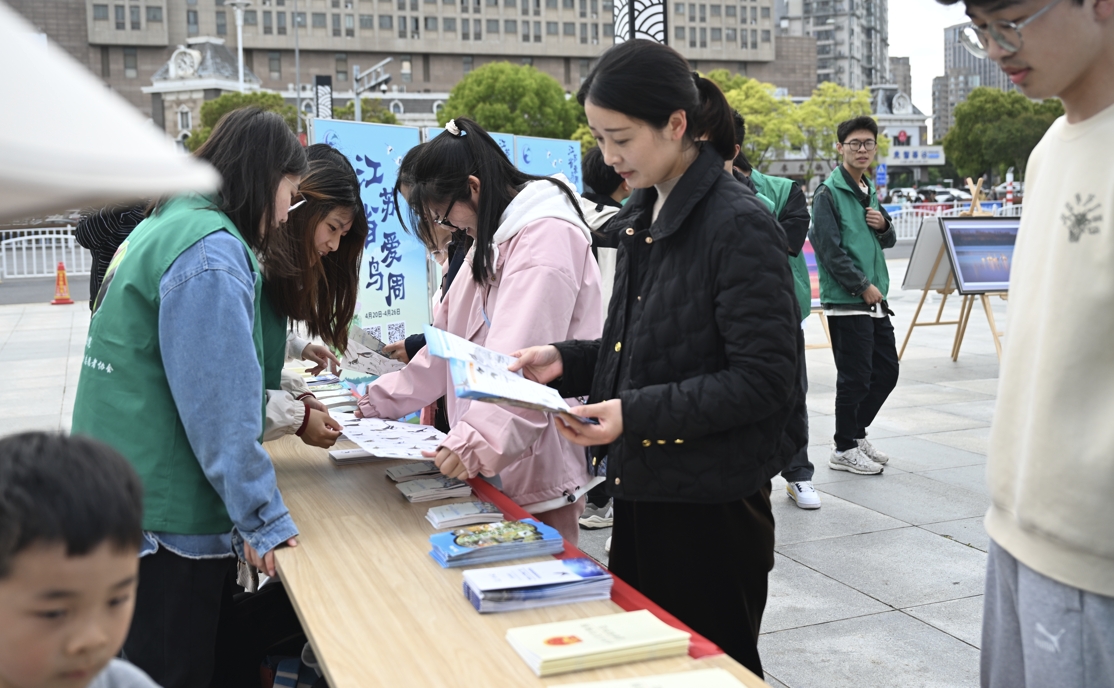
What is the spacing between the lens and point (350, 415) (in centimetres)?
339

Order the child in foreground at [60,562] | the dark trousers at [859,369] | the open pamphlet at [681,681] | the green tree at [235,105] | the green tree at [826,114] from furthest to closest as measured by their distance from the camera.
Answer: the green tree at [826,114] → the green tree at [235,105] → the dark trousers at [859,369] → the open pamphlet at [681,681] → the child in foreground at [60,562]

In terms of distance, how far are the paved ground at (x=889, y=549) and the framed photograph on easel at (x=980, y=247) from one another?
3.09 feet

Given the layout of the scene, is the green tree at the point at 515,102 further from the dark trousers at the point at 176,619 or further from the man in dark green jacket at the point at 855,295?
the dark trousers at the point at 176,619

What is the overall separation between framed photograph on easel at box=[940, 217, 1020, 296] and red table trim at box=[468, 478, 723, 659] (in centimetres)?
735

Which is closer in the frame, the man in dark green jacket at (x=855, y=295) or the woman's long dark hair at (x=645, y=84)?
the woman's long dark hair at (x=645, y=84)

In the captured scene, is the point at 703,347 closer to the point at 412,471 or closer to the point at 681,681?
the point at 681,681

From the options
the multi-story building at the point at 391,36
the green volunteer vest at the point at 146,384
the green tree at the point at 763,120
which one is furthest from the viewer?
the multi-story building at the point at 391,36

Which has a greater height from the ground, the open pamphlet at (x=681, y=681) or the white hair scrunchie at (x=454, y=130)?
the white hair scrunchie at (x=454, y=130)

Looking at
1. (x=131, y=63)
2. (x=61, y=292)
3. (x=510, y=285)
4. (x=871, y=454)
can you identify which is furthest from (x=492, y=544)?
(x=131, y=63)

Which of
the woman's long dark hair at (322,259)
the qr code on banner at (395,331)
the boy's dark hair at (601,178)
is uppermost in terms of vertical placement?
the boy's dark hair at (601,178)

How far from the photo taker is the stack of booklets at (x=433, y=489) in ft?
8.39

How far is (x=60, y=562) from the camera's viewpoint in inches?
46.2

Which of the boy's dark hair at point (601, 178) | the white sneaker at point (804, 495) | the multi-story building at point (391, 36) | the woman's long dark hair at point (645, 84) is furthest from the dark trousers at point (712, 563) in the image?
the multi-story building at point (391, 36)

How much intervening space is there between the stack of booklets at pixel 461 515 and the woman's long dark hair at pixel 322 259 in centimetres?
74
